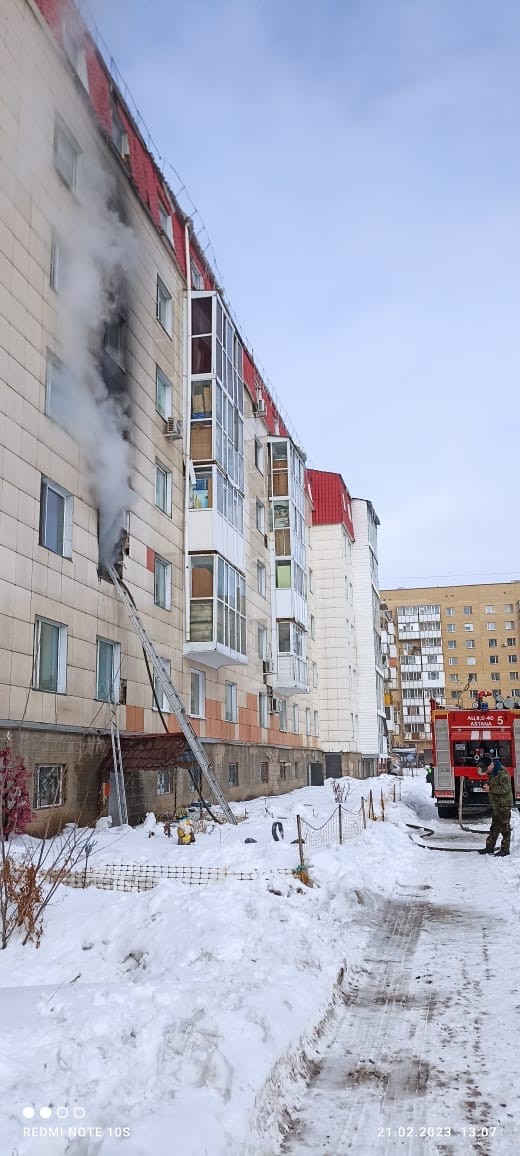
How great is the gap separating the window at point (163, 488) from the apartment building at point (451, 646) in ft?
242

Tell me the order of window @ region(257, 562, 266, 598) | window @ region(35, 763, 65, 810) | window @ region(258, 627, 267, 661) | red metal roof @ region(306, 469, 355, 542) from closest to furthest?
1. window @ region(35, 763, 65, 810)
2. window @ region(258, 627, 267, 661)
3. window @ region(257, 562, 266, 598)
4. red metal roof @ region(306, 469, 355, 542)

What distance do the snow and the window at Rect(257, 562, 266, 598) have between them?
2001cm

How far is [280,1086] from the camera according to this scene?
174 inches

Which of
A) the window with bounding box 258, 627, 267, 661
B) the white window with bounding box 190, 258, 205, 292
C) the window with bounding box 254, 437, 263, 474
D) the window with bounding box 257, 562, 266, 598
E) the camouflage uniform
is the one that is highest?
the white window with bounding box 190, 258, 205, 292

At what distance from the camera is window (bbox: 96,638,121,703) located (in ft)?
54.2

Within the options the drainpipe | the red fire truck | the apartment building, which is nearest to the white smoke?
the drainpipe

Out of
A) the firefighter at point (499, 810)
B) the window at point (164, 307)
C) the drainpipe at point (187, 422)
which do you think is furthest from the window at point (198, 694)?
the firefighter at point (499, 810)

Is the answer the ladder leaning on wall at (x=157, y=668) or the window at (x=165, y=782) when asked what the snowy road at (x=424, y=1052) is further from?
the window at (x=165, y=782)

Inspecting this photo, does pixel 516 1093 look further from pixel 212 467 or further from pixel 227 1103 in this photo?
pixel 212 467

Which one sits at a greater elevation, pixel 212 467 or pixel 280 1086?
pixel 212 467

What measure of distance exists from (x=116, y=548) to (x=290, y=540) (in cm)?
1637

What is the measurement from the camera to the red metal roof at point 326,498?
149 feet

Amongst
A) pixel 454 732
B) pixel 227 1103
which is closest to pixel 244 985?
pixel 227 1103

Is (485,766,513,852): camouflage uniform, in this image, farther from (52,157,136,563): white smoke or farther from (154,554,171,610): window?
(154,554,171,610): window
